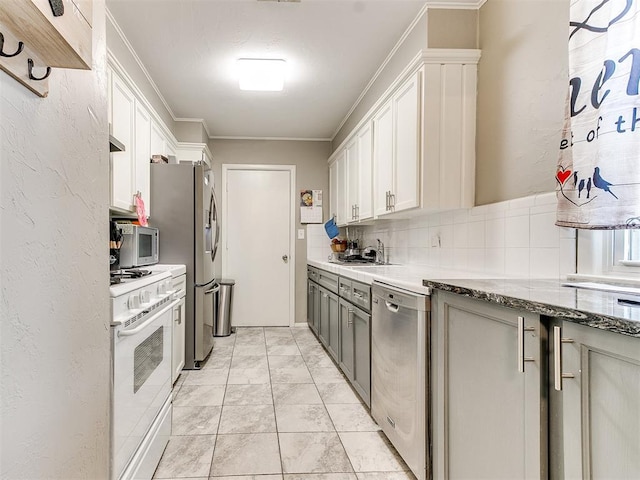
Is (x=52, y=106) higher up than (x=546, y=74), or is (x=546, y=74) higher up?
(x=546, y=74)

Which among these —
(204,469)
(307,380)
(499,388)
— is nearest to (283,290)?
(307,380)

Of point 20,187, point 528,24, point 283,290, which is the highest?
point 528,24

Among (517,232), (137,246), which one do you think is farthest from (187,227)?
(517,232)

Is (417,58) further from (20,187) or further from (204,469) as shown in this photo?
(204,469)

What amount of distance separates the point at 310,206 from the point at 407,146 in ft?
8.98

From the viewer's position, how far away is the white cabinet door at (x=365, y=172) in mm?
3393

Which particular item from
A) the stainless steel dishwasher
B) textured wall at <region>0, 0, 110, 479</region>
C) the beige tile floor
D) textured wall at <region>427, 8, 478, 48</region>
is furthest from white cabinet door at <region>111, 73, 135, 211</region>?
textured wall at <region>427, 8, 478, 48</region>

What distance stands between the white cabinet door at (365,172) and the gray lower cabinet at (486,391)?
77.2 inches

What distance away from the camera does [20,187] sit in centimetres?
82

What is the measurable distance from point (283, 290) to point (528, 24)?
3967mm

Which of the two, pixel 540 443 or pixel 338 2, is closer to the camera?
pixel 540 443

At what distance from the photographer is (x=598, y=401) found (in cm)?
81

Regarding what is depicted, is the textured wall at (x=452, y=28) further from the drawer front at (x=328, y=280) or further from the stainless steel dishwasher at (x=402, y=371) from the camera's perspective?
the drawer front at (x=328, y=280)

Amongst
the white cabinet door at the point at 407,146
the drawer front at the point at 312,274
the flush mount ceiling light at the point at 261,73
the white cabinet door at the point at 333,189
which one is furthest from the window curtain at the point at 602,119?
the white cabinet door at the point at 333,189
